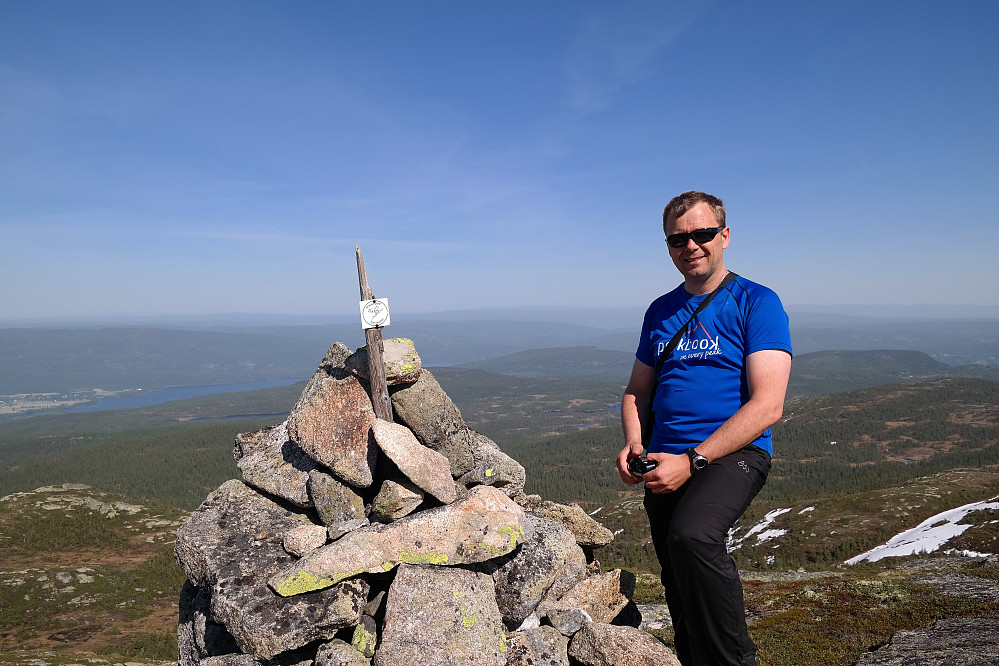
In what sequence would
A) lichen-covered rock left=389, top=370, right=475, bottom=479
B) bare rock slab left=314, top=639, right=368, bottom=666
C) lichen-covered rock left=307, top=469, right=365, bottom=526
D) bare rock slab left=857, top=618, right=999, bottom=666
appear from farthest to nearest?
lichen-covered rock left=389, top=370, right=475, bottom=479, lichen-covered rock left=307, top=469, right=365, bottom=526, bare rock slab left=857, top=618, right=999, bottom=666, bare rock slab left=314, top=639, right=368, bottom=666

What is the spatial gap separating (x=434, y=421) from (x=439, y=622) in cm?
579

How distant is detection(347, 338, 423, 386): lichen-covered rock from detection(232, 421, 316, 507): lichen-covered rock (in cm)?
260

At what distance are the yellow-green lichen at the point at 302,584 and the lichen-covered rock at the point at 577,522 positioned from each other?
17.0ft

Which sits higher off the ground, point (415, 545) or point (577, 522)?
point (415, 545)

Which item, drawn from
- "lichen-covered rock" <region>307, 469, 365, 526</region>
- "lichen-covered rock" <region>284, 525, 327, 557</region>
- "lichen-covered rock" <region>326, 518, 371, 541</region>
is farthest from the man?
"lichen-covered rock" <region>307, 469, 365, 526</region>

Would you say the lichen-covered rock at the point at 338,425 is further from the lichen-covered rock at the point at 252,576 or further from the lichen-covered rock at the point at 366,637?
the lichen-covered rock at the point at 366,637

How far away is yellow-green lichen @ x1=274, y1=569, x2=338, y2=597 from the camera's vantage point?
9219 mm

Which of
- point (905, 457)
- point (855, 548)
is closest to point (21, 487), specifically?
point (855, 548)

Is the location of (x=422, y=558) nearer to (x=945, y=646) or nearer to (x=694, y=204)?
(x=694, y=204)

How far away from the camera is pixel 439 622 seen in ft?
28.5

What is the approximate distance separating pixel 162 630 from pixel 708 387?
51.7m

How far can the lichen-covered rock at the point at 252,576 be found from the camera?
9164 millimetres

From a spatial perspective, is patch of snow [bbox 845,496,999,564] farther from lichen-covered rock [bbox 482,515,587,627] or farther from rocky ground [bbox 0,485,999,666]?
lichen-covered rock [bbox 482,515,587,627]

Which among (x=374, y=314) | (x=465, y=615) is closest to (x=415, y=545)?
(x=465, y=615)
